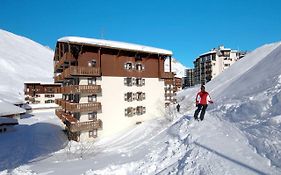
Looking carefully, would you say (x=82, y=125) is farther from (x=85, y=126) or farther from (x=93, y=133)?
(x=93, y=133)

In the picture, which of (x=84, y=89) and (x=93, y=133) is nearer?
(x=84, y=89)

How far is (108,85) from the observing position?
101 ft

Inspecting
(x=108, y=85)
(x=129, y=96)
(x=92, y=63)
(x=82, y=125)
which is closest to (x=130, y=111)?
(x=129, y=96)

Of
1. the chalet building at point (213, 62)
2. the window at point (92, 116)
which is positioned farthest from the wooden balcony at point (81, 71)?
the chalet building at point (213, 62)

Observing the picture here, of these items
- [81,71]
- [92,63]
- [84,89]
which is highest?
[92,63]

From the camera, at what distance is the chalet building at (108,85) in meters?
28.6

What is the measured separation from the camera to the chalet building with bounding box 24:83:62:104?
240ft

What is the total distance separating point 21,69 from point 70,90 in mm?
154413

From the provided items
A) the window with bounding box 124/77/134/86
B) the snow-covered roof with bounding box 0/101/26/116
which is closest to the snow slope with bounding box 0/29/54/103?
the snow-covered roof with bounding box 0/101/26/116

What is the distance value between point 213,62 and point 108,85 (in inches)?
2653

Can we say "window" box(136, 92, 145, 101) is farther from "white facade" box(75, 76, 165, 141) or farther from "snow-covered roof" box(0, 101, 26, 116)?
"snow-covered roof" box(0, 101, 26, 116)

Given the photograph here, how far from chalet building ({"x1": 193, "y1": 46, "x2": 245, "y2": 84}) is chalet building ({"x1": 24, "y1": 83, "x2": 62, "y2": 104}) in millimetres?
52268

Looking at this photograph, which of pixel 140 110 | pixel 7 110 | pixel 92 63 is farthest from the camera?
pixel 7 110

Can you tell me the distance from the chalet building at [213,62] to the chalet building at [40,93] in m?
52.3
